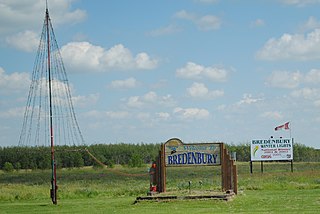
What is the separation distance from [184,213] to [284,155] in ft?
112

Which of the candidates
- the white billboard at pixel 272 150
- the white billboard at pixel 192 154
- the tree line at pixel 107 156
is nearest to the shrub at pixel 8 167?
the tree line at pixel 107 156

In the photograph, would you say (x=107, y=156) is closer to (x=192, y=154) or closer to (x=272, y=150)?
(x=272, y=150)

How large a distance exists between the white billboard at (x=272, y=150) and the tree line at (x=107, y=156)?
3082cm

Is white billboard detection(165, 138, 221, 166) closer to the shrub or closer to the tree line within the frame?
the tree line

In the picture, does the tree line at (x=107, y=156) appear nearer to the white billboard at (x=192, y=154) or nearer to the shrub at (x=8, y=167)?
the shrub at (x=8, y=167)

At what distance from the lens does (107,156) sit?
323 ft

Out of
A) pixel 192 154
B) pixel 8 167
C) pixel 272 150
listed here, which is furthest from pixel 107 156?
pixel 192 154

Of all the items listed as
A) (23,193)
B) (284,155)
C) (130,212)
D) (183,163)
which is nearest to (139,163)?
(284,155)

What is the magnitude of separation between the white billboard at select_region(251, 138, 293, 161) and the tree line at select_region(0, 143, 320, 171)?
3082 cm

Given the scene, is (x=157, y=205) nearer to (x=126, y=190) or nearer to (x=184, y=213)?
(x=184, y=213)

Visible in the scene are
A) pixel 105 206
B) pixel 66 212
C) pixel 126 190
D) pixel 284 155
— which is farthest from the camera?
pixel 284 155

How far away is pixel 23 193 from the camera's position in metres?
35.4

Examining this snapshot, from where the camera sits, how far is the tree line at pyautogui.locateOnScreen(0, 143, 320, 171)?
8788 centimetres

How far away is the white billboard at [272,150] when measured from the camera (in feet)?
179
